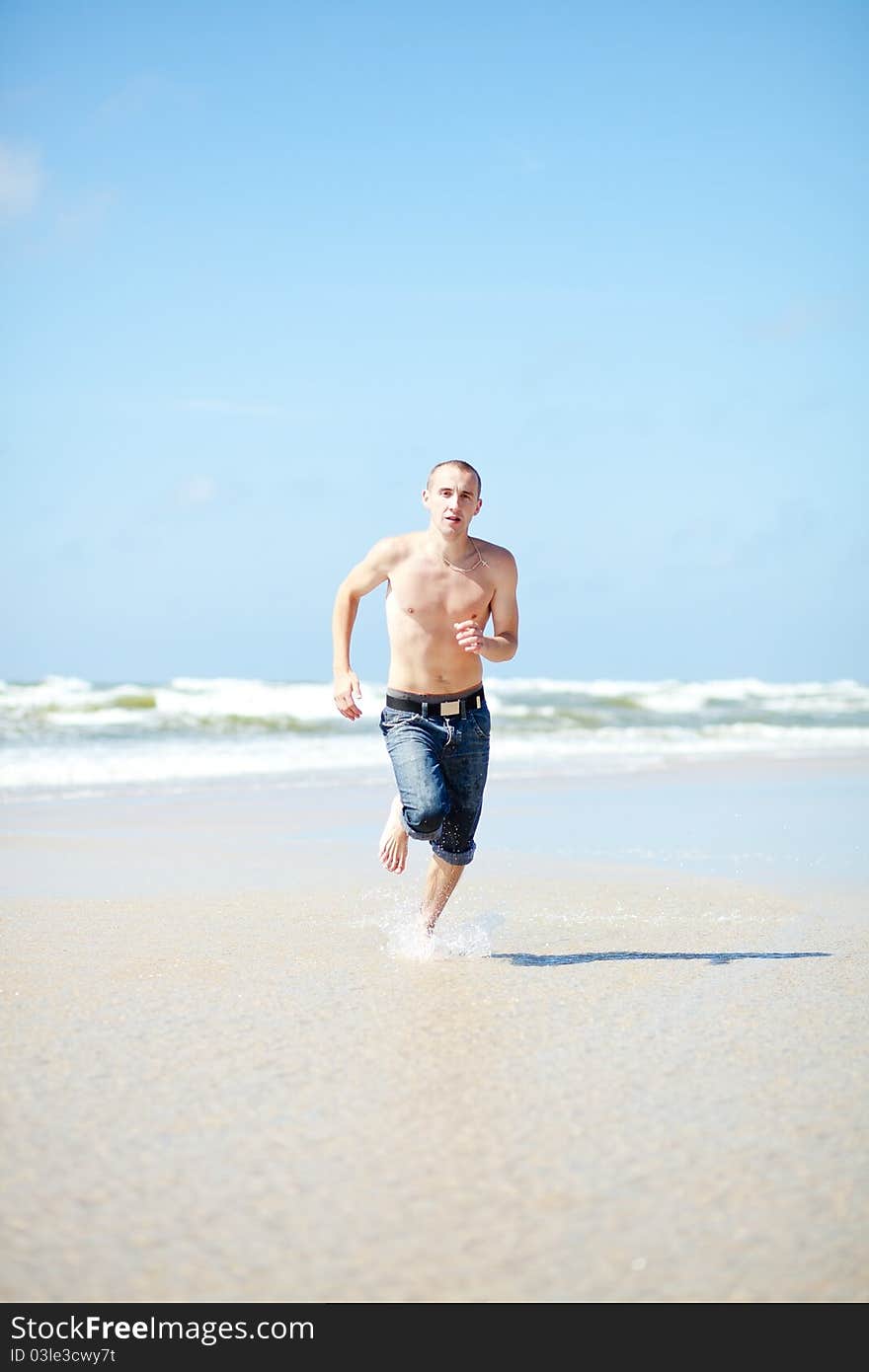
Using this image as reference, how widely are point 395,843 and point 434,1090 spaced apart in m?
1.82

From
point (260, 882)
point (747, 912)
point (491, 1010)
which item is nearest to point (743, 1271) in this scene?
point (491, 1010)

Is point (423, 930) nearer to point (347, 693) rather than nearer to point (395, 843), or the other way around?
point (395, 843)

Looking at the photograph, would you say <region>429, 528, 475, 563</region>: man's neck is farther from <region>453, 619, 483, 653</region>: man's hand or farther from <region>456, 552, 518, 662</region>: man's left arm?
<region>453, 619, 483, 653</region>: man's hand

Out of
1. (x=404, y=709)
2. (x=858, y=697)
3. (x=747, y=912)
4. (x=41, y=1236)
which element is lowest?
(x=858, y=697)

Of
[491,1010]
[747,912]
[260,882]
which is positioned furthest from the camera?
[260,882]

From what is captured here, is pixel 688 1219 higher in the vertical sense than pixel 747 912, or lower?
higher

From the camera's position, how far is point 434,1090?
283cm

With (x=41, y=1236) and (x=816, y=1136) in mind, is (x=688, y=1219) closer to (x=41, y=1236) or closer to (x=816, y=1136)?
(x=816, y=1136)

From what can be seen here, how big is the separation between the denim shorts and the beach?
1.44 feet

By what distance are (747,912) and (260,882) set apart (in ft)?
7.96

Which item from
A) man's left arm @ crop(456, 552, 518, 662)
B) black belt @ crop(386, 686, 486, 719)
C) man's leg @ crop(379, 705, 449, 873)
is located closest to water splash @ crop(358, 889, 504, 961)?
man's leg @ crop(379, 705, 449, 873)

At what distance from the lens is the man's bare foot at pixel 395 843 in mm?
4590
